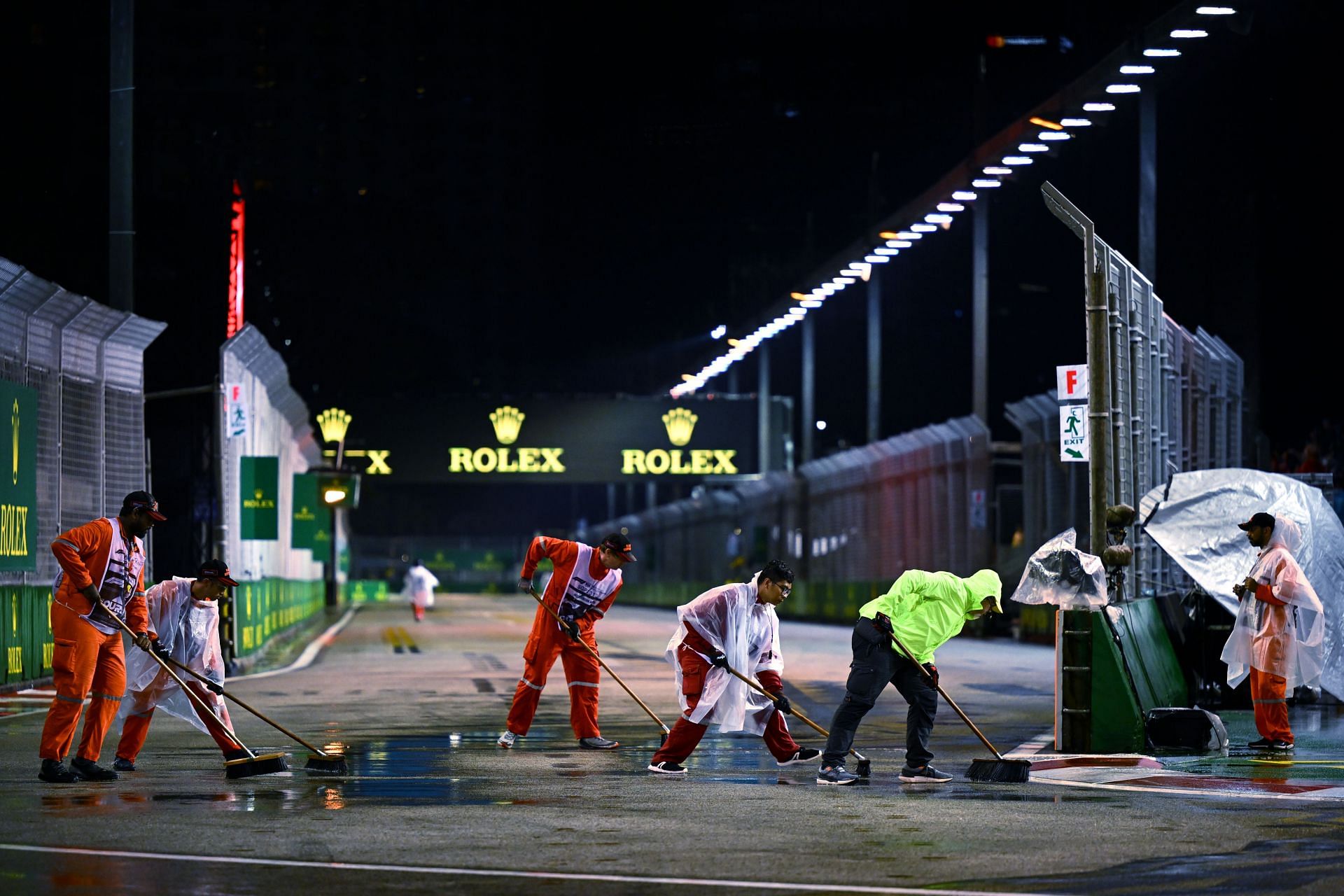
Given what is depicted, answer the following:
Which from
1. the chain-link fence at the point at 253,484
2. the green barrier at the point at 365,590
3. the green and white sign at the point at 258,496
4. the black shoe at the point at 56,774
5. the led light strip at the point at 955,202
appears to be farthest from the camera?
the green barrier at the point at 365,590

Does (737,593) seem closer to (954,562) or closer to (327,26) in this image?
(954,562)

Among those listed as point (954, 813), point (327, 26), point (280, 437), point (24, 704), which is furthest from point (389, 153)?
point (954, 813)

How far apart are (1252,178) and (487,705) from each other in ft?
87.1

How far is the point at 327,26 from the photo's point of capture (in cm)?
14625

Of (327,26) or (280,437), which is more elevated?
(327,26)

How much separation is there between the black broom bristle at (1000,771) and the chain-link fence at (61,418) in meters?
11.6

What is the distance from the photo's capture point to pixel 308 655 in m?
30.4

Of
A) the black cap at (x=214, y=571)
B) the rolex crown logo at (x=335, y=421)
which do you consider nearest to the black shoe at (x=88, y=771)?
the black cap at (x=214, y=571)

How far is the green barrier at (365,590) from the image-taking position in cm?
10094

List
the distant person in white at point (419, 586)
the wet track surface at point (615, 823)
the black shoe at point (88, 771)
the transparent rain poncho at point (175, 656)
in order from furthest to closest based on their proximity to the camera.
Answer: the distant person in white at point (419, 586) → the transparent rain poncho at point (175, 656) → the black shoe at point (88, 771) → the wet track surface at point (615, 823)

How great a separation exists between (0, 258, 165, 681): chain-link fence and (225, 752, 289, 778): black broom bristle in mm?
8944

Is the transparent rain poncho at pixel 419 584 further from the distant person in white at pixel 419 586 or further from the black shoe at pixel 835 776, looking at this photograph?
the black shoe at pixel 835 776

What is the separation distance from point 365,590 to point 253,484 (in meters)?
77.1

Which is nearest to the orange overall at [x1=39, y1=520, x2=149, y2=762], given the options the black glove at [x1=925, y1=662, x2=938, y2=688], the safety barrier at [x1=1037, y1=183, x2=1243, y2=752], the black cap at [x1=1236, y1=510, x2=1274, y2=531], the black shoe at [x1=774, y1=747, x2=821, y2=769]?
the black shoe at [x1=774, y1=747, x2=821, y2=769]
